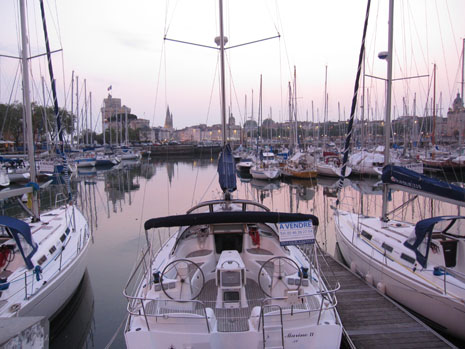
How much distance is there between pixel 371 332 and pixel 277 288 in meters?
2.08

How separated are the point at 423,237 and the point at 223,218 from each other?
4.04 metres

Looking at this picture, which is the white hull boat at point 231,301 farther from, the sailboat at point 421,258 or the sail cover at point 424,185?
the sail cover at point 424,185

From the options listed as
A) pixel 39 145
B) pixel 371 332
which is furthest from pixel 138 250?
pixel 39 145

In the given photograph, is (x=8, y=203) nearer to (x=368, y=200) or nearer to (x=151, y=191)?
(x=151, y=191)

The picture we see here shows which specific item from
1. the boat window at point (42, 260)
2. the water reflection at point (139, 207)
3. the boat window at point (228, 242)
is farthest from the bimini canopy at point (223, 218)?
the boat window at point (42, 260)

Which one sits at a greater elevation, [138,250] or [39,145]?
[39,145]

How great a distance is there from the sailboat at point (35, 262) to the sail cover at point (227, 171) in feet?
13.1

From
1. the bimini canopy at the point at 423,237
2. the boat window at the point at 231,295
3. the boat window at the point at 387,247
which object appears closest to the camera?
the boat window at the point at 231,295

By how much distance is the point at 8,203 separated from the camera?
22.6 metres

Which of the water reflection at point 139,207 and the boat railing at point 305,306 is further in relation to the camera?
the water reflection at point 139,207

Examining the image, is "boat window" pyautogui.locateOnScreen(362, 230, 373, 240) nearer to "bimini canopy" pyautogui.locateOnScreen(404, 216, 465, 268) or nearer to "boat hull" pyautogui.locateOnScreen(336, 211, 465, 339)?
"boat hull" pyautogui.locateOnScreen(336, 211, 465, 339)

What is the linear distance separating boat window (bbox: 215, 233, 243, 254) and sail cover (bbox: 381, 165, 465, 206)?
4.44m

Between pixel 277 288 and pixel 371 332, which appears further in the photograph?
pixel 371 332

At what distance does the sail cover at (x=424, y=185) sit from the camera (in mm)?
6902
